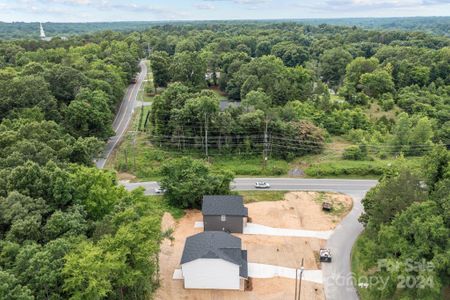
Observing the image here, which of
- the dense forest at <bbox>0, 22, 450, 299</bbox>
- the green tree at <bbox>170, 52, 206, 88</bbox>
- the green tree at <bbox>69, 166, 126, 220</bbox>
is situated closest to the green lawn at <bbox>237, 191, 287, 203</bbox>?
the dense forest at <bbox>0, 22, 450, 299</bbox>

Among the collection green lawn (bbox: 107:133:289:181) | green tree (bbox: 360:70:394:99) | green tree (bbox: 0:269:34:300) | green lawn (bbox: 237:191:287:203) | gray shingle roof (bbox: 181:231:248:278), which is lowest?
green lawn (bbox: 237:191:287:203)

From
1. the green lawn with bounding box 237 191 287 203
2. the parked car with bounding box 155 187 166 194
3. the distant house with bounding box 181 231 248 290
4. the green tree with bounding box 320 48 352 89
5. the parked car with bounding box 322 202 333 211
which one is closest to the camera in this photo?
the distant house with bounding box 181 231 248 290

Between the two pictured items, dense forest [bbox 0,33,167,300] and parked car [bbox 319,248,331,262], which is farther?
parked car [bbox 319,248,331,262]

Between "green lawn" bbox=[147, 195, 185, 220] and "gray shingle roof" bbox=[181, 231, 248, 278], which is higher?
"gray shingle roof" bbox=[181, 231, 248, 278]

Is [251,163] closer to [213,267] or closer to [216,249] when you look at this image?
[216,249]

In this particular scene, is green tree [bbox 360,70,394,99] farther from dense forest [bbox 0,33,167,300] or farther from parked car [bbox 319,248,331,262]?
dense forest [bbox 0,33,167,300]

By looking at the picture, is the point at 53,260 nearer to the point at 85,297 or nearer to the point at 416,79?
the point at 85,297

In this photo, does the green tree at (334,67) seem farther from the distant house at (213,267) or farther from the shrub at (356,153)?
the distant house at (213,267)
